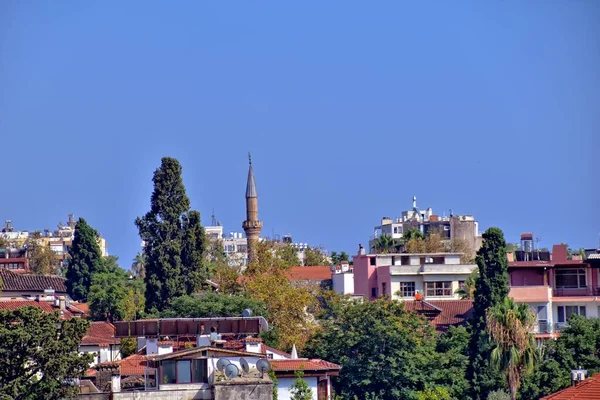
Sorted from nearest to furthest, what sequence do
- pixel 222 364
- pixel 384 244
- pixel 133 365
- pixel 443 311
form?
pixel 222 364 < pixel 133 365 < pixel 443 311 < pixel 384 244

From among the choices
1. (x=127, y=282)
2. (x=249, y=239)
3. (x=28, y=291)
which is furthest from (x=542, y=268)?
(x=249, y=239)

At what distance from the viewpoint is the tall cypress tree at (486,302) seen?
63406 millimetres

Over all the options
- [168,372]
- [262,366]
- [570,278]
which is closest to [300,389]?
[168,372]

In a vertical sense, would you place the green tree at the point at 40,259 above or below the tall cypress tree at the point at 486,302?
above

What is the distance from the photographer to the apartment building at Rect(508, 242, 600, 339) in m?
76.8

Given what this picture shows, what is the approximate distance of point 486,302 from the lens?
67.7m

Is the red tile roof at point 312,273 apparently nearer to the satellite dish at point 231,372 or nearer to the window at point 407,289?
the window at point 407,289

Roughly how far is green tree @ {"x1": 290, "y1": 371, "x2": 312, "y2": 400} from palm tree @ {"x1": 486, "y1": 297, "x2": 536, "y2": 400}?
8.15m

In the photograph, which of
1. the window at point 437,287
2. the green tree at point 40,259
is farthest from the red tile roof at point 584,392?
the green tree at point 40,259

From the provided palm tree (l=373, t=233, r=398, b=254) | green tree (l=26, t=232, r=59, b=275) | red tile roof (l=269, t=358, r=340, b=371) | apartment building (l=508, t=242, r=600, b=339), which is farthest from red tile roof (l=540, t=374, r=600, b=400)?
green tree (l=26, t=232, r=59, b=275)

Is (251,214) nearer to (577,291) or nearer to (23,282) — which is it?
(23,282)

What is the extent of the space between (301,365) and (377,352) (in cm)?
780

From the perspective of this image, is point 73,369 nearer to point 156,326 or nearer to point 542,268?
point 156,326

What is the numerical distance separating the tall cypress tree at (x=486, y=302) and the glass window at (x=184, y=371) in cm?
1882
